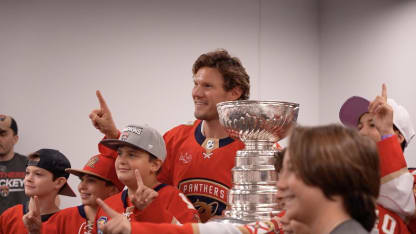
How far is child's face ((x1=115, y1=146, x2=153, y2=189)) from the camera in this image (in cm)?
184

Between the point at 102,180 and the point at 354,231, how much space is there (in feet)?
5.84

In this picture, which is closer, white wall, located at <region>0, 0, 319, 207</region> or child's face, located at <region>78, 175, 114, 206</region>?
Answer: child's face, located at <region>78, 175, 114, 206</region>

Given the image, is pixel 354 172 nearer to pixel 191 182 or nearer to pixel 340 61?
pixel 191 182

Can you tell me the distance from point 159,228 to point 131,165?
0.73 metres

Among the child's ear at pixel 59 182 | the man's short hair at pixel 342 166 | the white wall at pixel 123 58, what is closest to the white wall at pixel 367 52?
the white wall at pixel 123 58

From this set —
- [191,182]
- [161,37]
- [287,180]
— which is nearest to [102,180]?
[191,182]

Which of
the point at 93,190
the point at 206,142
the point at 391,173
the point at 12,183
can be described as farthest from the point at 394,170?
the point at 12,183

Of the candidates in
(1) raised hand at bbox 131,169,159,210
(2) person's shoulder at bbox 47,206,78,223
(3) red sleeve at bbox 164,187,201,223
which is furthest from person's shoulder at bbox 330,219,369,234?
(2) person's shoulder at bbox 47,206,78,223

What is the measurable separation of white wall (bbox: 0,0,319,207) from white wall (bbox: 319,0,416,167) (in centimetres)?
28

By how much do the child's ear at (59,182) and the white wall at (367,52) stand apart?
2826mm

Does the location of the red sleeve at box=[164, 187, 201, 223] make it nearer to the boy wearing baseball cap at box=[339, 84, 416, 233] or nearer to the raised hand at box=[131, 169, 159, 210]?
the raised hand at box=[131, 169, 159, 210]

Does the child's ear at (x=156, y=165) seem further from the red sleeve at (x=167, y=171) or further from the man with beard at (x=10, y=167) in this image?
the man with beard at (x=10, y=167)

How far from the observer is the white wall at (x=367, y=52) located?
4148 mm

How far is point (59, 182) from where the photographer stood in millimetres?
2551
